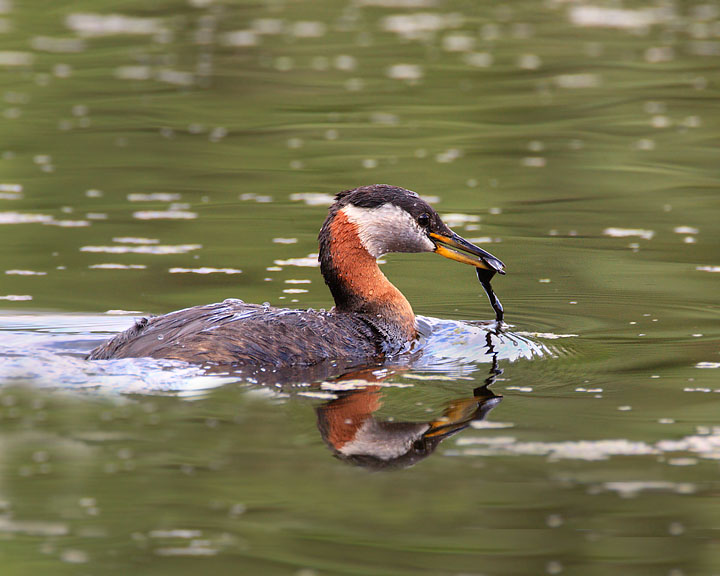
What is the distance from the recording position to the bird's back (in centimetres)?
838

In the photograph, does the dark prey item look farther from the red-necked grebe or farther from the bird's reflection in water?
the bird's reflection in water

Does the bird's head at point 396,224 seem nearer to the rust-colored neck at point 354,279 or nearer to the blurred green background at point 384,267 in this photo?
the rust-colored neck at point 354,279

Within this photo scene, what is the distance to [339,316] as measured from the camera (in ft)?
31.0

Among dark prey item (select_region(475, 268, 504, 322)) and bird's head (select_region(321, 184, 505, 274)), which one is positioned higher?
bird's head (select_region(321, 184, 505, 274))

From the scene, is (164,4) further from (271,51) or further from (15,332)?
(15,332)

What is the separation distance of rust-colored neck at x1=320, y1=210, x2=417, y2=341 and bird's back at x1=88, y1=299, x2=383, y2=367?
42 cm

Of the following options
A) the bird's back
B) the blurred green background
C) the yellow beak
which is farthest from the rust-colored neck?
the blurred green background

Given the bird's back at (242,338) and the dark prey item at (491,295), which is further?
the dark prey item at (491,295)

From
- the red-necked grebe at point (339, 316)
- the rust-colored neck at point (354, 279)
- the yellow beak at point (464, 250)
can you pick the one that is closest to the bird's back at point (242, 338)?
the red-necked grebe at point (339, 316)

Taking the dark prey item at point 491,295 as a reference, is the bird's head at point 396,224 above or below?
above

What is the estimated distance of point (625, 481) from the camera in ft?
20.8

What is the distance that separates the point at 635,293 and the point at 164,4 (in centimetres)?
1782

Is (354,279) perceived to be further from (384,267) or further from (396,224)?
(384,267)

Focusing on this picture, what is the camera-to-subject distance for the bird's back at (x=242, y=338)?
8.38 m
